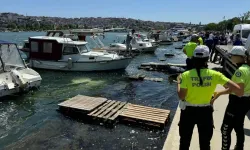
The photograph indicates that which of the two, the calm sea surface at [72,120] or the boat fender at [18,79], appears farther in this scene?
the boat fender at [18,79]

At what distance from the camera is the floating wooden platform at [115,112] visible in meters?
10.5

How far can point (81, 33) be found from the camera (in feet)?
91.0

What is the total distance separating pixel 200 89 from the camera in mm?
4430

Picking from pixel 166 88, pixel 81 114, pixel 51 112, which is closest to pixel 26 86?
pixel 51 112

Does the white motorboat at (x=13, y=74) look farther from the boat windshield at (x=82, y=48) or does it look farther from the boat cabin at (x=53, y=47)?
the boat windshield at (x=82, y=48)

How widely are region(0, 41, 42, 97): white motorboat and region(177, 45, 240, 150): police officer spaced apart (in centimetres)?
1194

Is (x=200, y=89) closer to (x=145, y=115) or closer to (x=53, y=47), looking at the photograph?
(x=145, y=115)

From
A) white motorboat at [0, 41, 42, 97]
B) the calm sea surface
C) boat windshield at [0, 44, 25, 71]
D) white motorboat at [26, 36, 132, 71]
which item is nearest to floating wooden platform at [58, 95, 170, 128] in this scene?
the calm sea surface

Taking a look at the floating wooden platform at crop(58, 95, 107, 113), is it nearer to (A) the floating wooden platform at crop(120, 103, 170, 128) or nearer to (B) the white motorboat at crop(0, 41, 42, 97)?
(A) the floating wooden platform at crop(120, 103, 170, 128)

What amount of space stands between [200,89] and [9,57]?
1462 cm

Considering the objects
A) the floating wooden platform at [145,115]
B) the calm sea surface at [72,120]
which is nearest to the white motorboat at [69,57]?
the calm sea surface at [72,120]

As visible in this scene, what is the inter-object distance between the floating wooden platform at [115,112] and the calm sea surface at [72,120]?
1.24ft

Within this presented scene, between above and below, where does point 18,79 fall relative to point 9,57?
below

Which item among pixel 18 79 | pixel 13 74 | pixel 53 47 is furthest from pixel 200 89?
pixel 53 47
